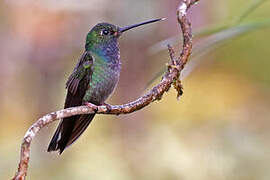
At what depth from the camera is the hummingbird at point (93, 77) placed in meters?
2.24

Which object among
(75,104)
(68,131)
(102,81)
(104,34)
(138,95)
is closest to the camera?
(68,131)

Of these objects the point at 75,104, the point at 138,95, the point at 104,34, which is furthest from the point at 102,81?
the point at 138,95

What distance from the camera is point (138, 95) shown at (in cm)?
638

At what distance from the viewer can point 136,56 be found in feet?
21.4

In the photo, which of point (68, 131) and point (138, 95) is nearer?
point (68, 131)

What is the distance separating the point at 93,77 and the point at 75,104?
25 cm

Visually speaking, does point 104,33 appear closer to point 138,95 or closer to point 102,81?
point 102,81

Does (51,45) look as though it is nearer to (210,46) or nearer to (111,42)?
(111,42)

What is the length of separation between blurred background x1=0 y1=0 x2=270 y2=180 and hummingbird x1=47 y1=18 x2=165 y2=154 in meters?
2.21

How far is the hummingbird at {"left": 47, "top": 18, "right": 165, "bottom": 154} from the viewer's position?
7.34ft

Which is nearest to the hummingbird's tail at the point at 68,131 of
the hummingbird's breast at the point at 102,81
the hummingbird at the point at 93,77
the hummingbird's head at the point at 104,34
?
the hummingbird at the point at 93,77

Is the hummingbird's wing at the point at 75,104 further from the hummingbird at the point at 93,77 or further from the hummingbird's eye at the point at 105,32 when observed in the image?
the hummingbird's eye at the point at 105,32

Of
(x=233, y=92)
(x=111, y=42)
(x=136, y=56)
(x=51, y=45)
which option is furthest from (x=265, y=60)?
(x=111, y=42)

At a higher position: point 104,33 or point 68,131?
point 104,33
